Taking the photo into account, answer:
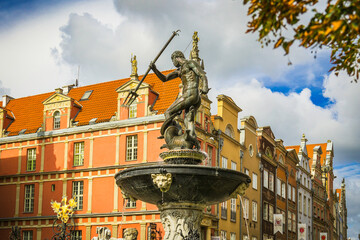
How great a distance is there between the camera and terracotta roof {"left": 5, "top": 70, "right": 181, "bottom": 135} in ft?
114

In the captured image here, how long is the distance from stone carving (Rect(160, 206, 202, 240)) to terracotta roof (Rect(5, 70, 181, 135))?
2199cm

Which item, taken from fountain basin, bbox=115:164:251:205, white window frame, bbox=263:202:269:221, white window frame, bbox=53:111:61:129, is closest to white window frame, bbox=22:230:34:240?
white window frame, bbox=53:111:61:129

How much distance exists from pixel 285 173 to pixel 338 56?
43.8 m

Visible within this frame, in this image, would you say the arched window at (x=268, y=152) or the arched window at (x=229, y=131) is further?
the arched window at (x=268, y=152)

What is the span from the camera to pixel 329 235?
65.9m

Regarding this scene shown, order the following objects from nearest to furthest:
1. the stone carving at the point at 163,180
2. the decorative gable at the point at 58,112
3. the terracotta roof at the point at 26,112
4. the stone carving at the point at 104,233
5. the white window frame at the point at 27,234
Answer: the stone carving at the point at 163,180 < the stone carving at the point at 104,233 < the white window frame at the point at 27,234 < the decorative gable at the point at 58,112 < the terracotta roof at the point at 26,112

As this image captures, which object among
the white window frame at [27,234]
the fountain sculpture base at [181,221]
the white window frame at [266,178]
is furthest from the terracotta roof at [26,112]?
the fountain sculpture base at [181,221]

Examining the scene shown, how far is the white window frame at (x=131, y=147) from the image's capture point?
33750 mm

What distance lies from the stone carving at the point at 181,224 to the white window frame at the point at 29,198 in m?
27.7

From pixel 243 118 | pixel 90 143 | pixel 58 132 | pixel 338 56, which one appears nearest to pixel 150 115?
pixel 90 143

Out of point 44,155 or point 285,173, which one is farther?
point 285,173

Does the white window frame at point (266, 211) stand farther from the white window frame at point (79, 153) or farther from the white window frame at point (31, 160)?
the white window frame at point (31, 160)

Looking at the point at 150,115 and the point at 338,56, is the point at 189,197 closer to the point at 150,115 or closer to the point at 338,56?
the point at 338,56

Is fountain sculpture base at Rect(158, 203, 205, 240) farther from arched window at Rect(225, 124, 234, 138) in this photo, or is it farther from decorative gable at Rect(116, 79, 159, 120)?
arched window at Rect(225, 124, 234, 138)
